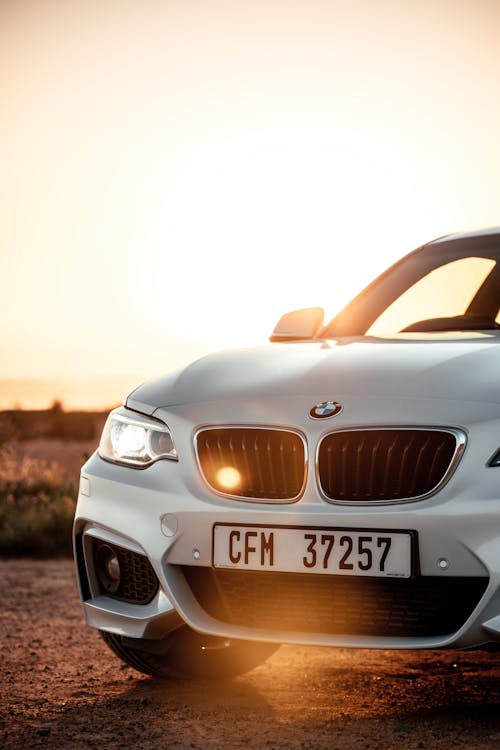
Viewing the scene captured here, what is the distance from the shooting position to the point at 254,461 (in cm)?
371

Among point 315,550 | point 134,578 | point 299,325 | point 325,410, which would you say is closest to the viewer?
point 315,550

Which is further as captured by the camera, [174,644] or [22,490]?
[22,490]

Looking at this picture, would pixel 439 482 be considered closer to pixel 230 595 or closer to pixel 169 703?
pixel 230 595

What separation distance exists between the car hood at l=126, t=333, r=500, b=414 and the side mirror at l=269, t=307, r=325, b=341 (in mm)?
499

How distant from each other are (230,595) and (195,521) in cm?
27

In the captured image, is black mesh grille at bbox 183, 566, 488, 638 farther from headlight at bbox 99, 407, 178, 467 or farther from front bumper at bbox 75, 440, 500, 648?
headlight at bbox 99, 407, 178, 467

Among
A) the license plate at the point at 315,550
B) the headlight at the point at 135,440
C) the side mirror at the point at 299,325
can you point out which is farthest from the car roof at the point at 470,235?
the license plate at the point at 315,550

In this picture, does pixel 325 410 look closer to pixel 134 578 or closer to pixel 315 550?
pixel 315 550

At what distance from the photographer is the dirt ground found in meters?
3.78

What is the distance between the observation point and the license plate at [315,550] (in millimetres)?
3434

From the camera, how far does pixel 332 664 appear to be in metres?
5.12

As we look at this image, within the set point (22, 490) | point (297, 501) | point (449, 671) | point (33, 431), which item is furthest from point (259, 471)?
point (33, 431)

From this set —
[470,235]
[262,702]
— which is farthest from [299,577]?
[470,235]

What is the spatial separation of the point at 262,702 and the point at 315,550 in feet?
3.60
